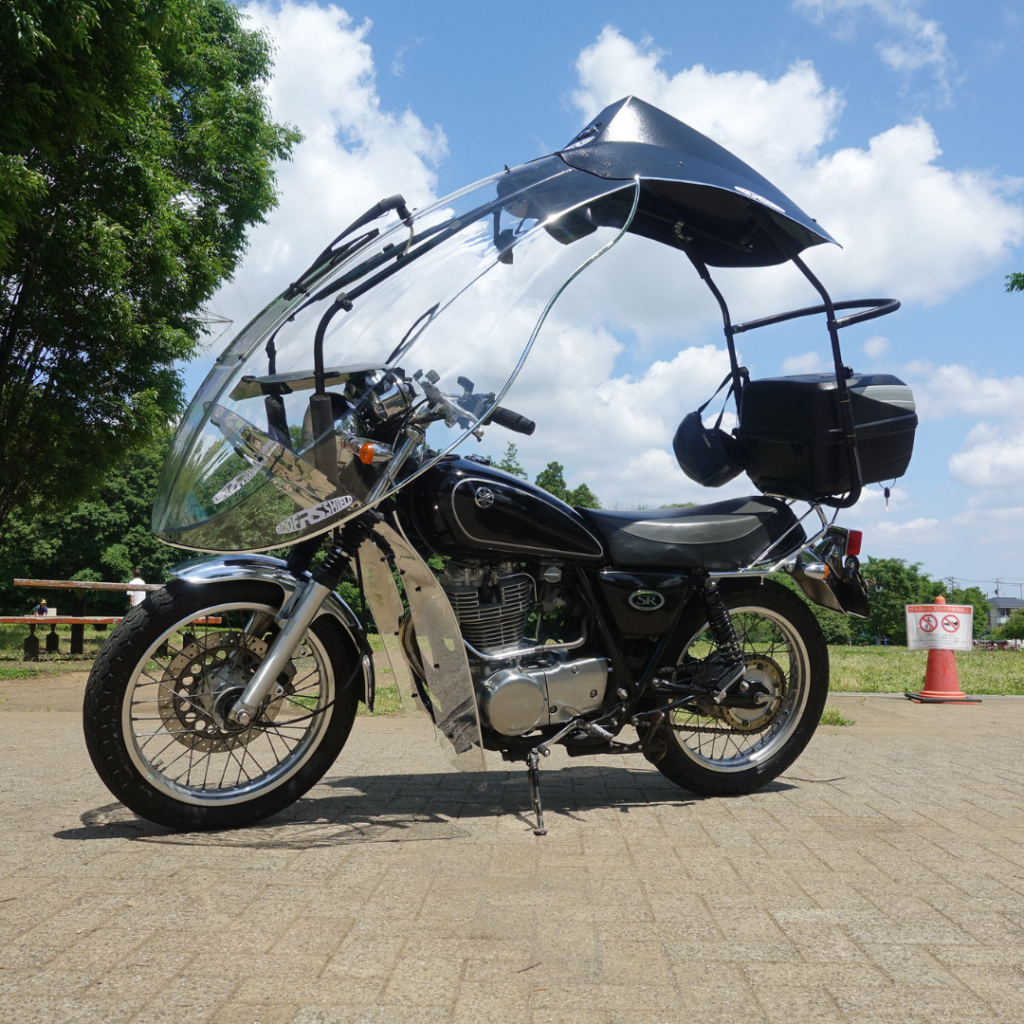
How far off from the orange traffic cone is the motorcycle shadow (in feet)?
16.2

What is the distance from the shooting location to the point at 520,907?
2.70 meters

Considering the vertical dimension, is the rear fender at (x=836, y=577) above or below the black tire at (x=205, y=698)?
above

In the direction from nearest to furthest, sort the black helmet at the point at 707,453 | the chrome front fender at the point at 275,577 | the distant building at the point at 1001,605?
the chrome front fender at the point at 275,577, the black helmet at the point at 707,453, the distant building at the point at 1001,605

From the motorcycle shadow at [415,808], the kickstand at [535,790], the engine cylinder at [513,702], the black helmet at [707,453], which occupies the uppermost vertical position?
the black helmet at [707,453]

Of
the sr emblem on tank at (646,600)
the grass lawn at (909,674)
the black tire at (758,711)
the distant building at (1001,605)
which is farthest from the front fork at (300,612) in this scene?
the distant building at (1001,605)

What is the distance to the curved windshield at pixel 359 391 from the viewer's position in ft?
10.9

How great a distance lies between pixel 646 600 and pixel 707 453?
108 centimetres

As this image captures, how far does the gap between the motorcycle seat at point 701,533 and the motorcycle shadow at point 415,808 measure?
1073 millimetres

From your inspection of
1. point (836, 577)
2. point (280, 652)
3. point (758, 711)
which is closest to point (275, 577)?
point (280, 652)

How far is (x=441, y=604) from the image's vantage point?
3.64 m

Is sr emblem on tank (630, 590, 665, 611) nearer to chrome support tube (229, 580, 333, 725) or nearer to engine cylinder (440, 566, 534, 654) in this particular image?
engine cylinder (440, 566, 534, 654)

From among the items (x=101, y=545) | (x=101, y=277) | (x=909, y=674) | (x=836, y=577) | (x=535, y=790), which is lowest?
(x=535, y=790)

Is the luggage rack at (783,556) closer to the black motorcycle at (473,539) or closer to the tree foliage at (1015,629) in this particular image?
the black motorcycle at (473,539)

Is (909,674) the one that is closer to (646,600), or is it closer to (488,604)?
(646,600)
